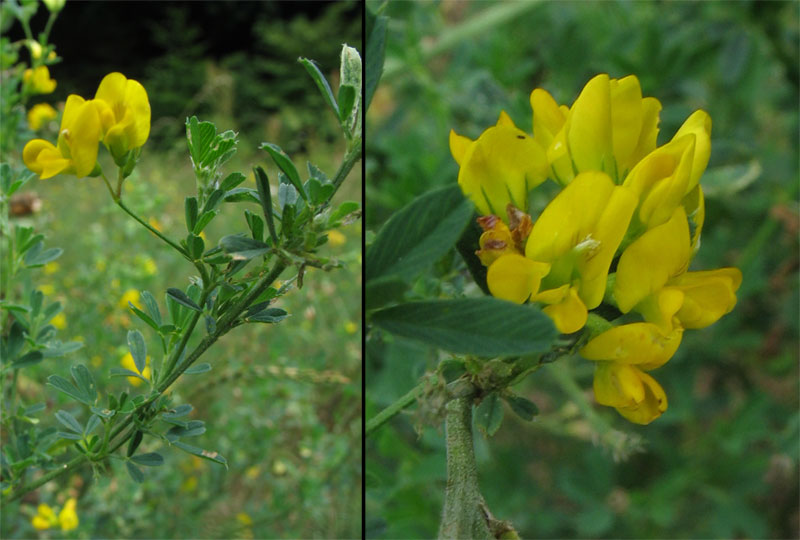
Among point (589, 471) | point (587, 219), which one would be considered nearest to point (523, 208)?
point (587, 219)

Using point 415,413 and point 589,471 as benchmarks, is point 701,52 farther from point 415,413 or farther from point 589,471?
point 415,413

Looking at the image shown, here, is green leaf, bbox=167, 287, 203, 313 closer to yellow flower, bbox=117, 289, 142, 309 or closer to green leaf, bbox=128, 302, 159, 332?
green leaf, bbox=128, 302, 159, 332

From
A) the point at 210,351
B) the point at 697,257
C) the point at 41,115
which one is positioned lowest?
the point at 210,351

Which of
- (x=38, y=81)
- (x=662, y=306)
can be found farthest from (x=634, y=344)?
(x=38, y=81)

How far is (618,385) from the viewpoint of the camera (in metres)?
0.35

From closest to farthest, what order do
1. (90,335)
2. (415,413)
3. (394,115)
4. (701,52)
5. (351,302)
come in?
(415,413), (90,335), (351,302), (701,52), (394,115)

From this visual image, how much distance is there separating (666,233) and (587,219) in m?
0.03

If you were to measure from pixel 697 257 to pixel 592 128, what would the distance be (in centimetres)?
122

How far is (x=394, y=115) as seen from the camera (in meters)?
1.53

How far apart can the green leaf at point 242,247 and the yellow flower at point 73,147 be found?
12 cm

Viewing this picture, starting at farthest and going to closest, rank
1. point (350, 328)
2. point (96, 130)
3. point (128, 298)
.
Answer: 1. point (350, 328)
2. point (128, 298)
3. point (96, 130)

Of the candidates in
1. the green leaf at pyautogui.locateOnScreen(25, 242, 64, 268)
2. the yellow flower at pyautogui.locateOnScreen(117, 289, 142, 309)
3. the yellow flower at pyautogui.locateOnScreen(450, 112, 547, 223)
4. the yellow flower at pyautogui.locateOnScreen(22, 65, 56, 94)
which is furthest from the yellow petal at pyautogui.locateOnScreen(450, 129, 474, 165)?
the yellow flower at pyautogui.locateOnScreen(117, 289, 142, 309)

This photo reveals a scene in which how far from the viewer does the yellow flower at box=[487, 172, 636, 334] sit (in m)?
0.32

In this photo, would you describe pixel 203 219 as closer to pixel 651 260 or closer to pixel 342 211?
pixel 342 211
